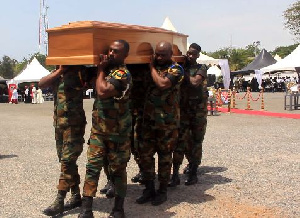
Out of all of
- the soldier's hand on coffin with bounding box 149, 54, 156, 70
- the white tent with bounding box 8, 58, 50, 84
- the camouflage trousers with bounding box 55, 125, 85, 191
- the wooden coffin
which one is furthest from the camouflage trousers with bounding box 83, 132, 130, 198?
the white tent with bounding box 8, 58, 50, 84

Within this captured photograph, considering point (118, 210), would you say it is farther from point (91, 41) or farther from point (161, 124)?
point (91, 41)

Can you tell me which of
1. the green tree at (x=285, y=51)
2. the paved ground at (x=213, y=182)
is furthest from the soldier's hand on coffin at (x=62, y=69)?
the green tree at (x=285, y=51)

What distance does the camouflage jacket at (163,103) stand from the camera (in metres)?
4.64

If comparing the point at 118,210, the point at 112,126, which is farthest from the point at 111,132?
the point at 118,210

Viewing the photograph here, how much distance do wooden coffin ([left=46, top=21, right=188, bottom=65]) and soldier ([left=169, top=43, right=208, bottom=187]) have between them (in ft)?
2.68

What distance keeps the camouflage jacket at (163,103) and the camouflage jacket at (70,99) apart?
0.79 meters

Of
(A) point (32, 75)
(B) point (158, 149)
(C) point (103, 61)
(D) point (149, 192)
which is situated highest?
(A) point (32, 75)

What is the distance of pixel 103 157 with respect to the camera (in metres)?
4.14

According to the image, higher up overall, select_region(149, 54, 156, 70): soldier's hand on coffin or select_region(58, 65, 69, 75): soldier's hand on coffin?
select_region(149, 54, 156, 70): soldier's hand on coffin

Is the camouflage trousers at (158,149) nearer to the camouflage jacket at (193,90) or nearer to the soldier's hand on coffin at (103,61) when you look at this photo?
the camouflage jacket at (193,90)

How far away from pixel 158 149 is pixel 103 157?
2.89 feet

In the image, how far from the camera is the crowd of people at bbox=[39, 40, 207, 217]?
4.08 m

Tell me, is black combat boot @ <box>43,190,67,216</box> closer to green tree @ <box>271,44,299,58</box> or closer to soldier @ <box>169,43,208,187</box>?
soldier @ <box>169,43,208,187</box>

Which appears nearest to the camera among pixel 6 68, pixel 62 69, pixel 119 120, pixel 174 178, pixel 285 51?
pixel 119 120
